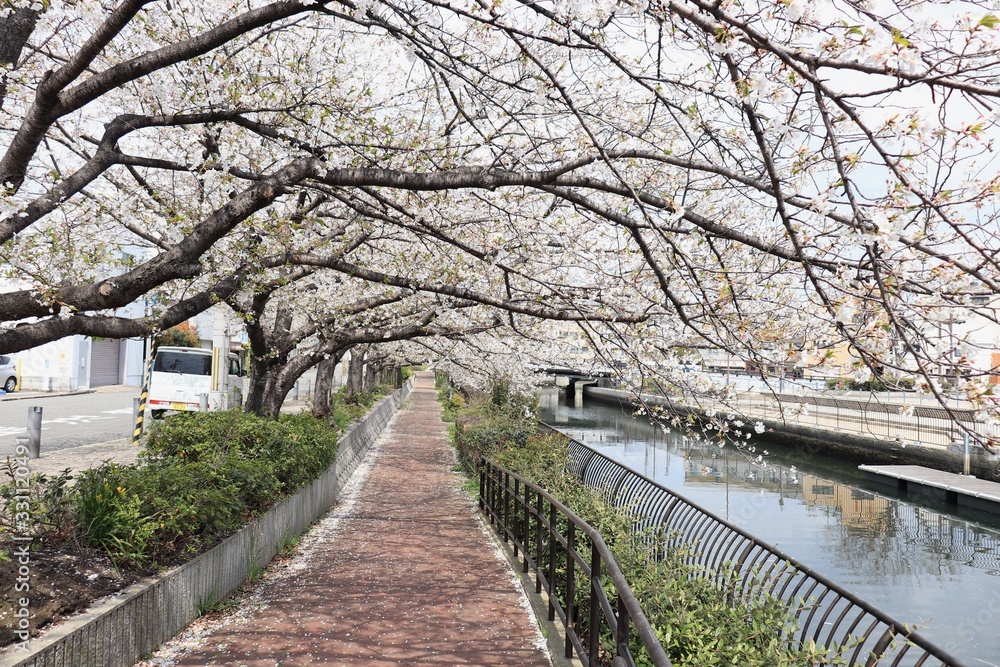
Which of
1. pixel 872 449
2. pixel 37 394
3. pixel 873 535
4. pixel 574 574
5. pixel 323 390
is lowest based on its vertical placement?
pixel 873 535

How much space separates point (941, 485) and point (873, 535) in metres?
3.85

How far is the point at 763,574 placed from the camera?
24.2 ft

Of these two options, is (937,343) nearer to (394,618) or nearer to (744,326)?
(744,326)

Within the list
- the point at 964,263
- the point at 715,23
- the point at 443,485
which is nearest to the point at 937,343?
the point at 964,263

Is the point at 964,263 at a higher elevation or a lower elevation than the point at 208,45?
lower

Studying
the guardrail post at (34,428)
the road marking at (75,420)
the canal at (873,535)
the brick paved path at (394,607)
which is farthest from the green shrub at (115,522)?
the road marking at (75,420)

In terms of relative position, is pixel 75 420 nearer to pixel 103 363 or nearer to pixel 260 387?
pixel 260 387

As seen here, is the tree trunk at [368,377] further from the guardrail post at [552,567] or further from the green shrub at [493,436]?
the guardrail post at [552,567]

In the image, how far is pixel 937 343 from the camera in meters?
3.01

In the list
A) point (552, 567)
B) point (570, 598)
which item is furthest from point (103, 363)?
point (570, 598)

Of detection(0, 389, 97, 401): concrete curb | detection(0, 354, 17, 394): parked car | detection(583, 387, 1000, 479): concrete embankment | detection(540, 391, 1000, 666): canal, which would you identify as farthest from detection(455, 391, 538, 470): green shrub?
detection(0, 354, 17, 394): parked car

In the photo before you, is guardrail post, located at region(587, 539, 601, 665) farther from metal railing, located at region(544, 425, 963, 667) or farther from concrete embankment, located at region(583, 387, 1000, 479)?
concrete embankment, located at region(583, 387, 1000, 479)

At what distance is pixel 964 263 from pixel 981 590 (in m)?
11.1

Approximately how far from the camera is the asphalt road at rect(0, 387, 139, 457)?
15969 millimetres
